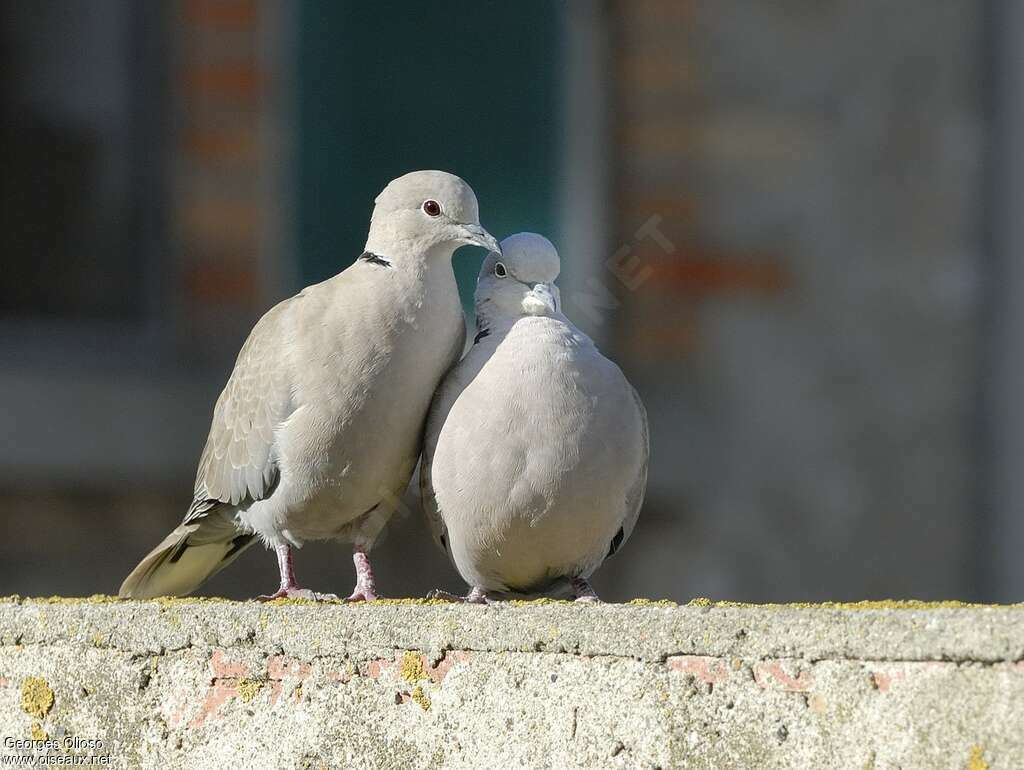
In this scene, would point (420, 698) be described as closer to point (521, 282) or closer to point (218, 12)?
point (521, 282)

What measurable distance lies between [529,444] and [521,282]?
16.5 inches

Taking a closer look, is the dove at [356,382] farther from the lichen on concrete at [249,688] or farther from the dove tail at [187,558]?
the lichen on concrete at [249,688]

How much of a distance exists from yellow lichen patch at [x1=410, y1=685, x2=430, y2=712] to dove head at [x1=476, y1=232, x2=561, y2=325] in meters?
1.05

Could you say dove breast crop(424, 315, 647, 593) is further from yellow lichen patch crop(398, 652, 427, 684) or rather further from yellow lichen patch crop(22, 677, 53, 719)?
yellow lichen patch crop(22, 677, 53, 719)

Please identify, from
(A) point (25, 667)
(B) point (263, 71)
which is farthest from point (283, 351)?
(B) point (263, 71)

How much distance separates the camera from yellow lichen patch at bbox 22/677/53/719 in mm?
2797

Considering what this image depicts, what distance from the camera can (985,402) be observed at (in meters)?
7.38

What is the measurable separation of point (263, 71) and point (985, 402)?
10.6 feet

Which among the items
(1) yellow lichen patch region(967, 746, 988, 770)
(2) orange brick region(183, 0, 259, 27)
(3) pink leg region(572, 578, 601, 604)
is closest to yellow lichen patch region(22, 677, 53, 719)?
(3) pink leg region(572, 578, 601, 604)

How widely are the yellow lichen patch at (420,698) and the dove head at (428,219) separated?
1.17 meters

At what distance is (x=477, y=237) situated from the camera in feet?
11.4

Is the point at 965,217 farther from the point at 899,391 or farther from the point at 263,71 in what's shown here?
the point at 263,71

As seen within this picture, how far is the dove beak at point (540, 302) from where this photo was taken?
337 centimetres

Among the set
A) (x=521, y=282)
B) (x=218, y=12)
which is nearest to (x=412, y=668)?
(x=521, y=282)
